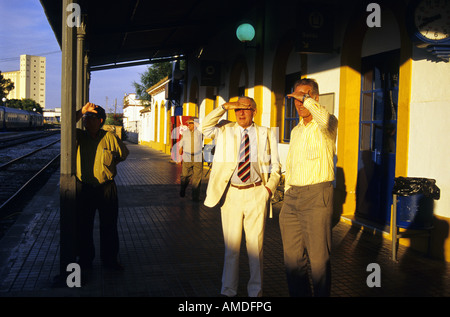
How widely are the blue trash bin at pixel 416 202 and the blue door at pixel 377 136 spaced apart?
1382 millimetres

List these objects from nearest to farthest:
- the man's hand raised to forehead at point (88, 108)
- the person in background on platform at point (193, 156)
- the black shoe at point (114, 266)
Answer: the man's hand raised to forehead at point (88, 108) → the black shoe at point (114, 266) → the person in background on platform at point (193, 156)

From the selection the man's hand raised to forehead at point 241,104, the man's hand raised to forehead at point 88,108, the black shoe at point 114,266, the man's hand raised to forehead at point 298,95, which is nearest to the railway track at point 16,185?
the black shoe at point 114,266

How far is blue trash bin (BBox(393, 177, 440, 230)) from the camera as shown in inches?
221

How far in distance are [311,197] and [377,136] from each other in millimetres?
4336

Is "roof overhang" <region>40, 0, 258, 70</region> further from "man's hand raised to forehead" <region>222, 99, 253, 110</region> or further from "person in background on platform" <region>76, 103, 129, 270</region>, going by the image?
"man's hand raised to forehead" <region>222, 99, 253, 110</region>

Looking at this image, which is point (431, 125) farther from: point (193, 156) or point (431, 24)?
point (193, 156)

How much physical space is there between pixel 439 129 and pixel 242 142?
10.0 ft

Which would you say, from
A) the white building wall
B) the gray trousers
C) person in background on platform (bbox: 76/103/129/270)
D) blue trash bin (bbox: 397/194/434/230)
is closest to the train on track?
person in background on platform (bbox: 76/103/129/270)

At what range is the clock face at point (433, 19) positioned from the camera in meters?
5.40

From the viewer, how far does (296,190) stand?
12.3 feet

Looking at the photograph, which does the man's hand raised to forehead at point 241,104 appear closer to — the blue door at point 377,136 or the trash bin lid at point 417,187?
the trash bin lid at point 417,187

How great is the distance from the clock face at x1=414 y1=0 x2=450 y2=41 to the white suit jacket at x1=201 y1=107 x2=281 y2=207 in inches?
107
